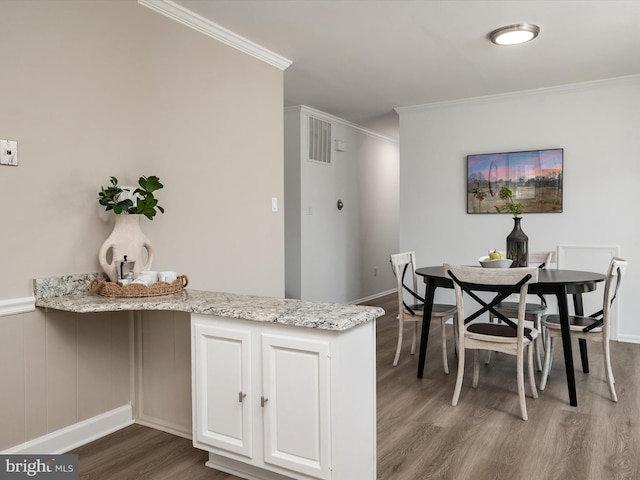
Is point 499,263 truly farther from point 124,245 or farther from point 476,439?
point 124,245

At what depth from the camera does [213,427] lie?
2.07 meters

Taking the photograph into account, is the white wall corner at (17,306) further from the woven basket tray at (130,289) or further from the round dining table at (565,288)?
the round dining table at (565,288)

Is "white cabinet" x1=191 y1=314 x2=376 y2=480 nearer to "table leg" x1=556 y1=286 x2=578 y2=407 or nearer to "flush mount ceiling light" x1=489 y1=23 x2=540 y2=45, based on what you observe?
"table leg" x1=556 y1=286 x2=578 y2=407

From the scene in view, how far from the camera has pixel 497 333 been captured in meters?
2.94

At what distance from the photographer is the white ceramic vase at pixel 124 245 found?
2.42 metres

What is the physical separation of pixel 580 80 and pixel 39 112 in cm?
445

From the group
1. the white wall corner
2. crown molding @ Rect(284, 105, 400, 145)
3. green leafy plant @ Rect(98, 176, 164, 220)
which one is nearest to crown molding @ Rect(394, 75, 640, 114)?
crown molding @ Rect(284, 105, 400, 145)

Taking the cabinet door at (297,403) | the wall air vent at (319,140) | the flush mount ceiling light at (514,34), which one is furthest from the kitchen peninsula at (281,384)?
the wall air vent at (319,140)

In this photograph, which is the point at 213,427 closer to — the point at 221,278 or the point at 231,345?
the point at 231,345

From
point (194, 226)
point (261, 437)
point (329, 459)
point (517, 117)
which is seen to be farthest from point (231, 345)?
point (517, 117)

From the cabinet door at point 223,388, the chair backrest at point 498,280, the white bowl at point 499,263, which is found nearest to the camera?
the cabinet door at point 223,388

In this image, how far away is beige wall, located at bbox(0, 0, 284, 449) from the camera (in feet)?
7.20

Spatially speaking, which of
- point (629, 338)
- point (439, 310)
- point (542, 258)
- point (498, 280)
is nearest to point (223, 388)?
point (498, 280)

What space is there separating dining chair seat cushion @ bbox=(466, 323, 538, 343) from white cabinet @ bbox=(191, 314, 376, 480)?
122 cm
